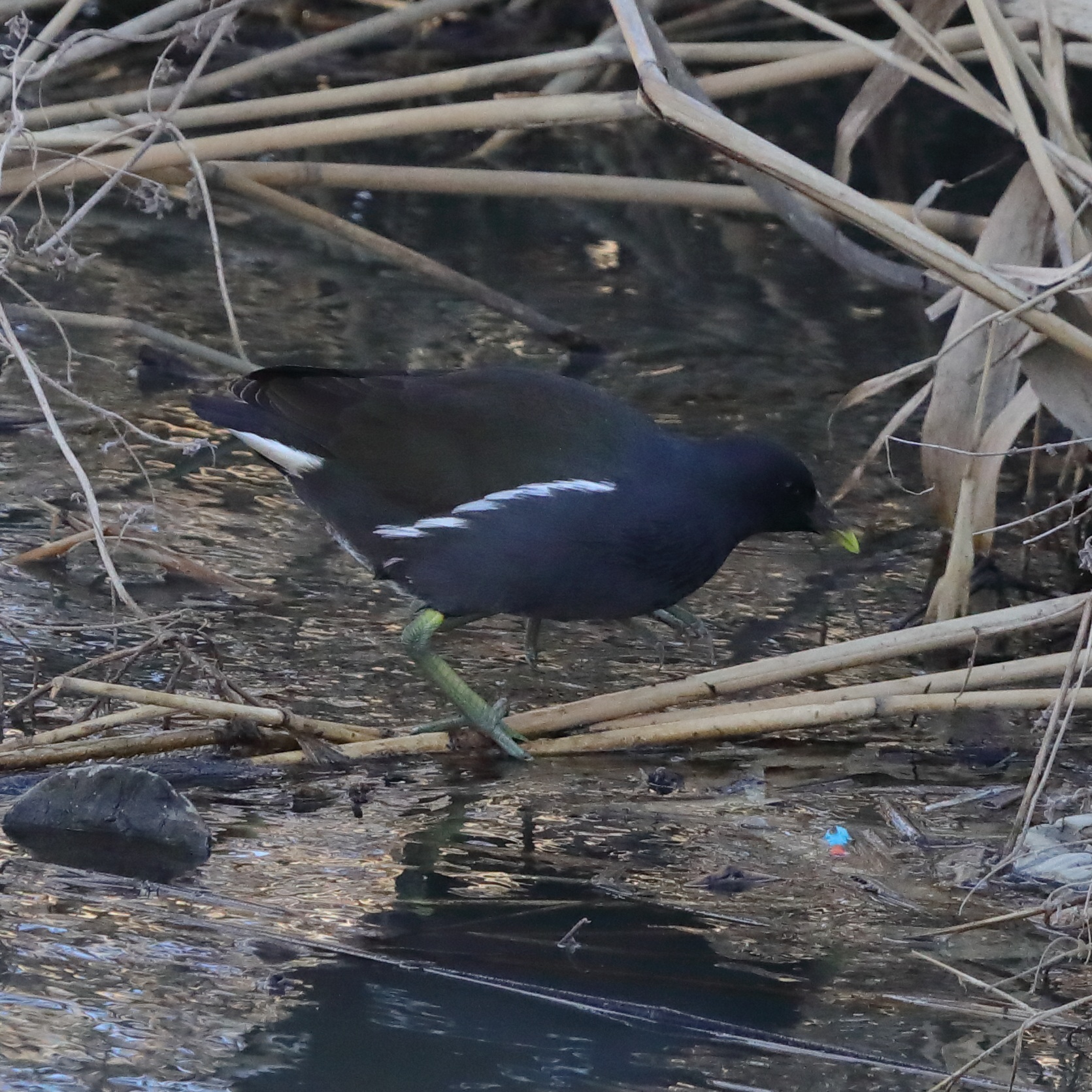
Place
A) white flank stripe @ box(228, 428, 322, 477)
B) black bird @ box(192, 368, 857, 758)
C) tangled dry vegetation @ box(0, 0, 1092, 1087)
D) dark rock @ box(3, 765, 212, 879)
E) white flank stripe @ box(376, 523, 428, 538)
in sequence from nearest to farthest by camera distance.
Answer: dark rock @ box(3, 765, 212, 879) < tangled dry vegetation @ box(0, 0, 1092, 1087) < black bird @ box(192, 368, 857, 758) < white flank stripe @ box(376, 523, 428, 538) < white flank stripe @ box(228, 428, 322, 477)

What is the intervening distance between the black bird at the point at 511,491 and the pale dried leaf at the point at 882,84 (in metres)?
0.70

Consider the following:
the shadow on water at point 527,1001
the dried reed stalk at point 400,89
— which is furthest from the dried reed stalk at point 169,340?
the shadow on water at point 527,1001

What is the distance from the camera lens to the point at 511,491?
108 inches

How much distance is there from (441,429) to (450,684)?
423 mm

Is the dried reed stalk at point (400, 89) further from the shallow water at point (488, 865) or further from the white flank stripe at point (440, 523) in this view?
the white flank stripe at point (440, 523)

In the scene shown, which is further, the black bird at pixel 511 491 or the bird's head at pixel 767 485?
the bird's head at pixel 767 485

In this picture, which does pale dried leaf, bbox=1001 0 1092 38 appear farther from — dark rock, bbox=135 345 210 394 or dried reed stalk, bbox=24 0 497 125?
dark rock, bbox=135 345 210 394

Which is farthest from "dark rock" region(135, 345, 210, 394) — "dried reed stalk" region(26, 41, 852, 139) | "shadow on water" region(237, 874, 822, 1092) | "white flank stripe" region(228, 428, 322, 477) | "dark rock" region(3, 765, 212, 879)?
"shadow on water" region(237, 874, 822, 1092)

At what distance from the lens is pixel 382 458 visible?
9.43ft

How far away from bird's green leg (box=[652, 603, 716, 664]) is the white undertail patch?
369 millimetres

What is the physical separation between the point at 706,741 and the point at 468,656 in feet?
1.73

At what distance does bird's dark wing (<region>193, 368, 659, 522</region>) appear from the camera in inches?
109

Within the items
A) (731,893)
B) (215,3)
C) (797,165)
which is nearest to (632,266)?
(215,3)

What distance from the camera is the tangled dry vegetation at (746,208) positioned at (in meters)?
2.48
